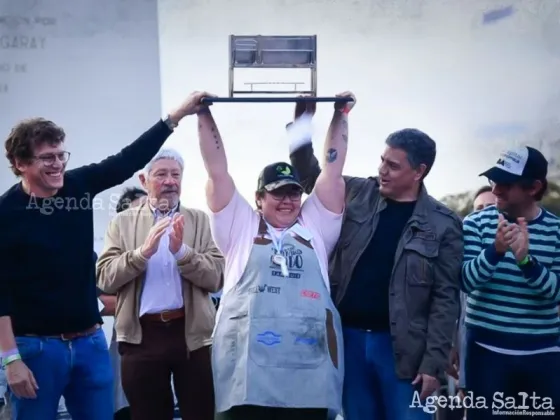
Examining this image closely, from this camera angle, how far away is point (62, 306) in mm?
2600

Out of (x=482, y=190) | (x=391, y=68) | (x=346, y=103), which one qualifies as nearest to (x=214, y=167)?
(x=346, y=103)

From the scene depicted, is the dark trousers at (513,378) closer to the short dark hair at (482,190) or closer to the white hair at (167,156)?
Answer: the short dark hair at (482,190)

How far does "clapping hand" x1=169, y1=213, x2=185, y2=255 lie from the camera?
2934 millimetres

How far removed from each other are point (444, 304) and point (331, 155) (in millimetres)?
589

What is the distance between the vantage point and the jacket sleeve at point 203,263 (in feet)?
10.1

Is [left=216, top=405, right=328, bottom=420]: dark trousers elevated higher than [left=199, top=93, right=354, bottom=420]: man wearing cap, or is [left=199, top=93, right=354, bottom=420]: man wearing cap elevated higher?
[left=199, top=93, right=354, bottom=420]: man wearing cap

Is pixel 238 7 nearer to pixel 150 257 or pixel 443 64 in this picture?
pixel 443 64

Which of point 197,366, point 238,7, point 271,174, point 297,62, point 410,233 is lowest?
point 197,366

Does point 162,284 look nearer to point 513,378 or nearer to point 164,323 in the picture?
point 164,323

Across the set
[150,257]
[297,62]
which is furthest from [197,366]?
[297,62]

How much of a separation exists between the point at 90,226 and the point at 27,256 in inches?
8.9

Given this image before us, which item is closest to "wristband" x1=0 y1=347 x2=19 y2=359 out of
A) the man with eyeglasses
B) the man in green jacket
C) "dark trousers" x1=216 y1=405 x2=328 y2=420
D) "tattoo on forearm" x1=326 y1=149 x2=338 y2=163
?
the man with eyeglasses

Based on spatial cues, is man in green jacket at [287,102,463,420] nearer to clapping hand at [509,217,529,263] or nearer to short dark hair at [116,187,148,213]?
clapping hand at [509,217,529,263]

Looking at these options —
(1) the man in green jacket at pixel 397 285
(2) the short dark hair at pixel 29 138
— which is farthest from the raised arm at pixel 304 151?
(2) the short dark hair at pixel 29 138
